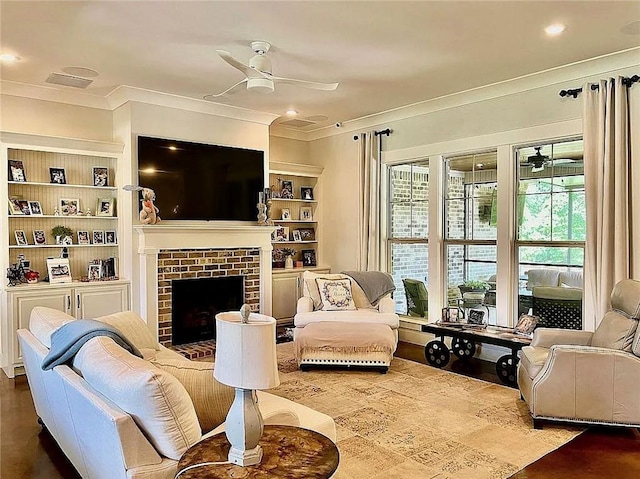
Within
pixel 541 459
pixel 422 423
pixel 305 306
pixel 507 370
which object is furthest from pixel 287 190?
pixel 541 459

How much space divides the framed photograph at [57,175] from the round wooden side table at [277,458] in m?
4.34

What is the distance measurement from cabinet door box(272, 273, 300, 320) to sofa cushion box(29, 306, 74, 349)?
3.70 meters

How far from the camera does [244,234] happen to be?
6137 millimetres

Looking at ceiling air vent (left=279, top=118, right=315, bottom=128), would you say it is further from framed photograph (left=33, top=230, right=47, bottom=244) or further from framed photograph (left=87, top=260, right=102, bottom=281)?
framed photograph (left=33, top=230, right=47, bottom=244)

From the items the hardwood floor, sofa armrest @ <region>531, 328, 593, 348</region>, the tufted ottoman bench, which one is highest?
sofa armrest @ <region>531, 328, 593, 348</region>

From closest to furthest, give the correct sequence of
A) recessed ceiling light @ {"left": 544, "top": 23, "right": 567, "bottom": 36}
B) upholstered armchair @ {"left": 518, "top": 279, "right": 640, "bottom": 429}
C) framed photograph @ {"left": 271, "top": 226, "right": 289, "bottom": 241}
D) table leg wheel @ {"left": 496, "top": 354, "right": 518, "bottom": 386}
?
upholstered armchair @ {"left": 518, "top": 279, "right": 640, "bottom": 429} < recessed ceiling light @ {"left": 544, "top": 23, "right": 567, "bottom": 36} < table leg wheel @ {"left": 496, "top": 354, "right": 518, "bottom": 386} < framed photograph @ {"left": 271, "top": 226, "right": 289, "bottom": 241}

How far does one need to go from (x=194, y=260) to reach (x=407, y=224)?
2.66 m

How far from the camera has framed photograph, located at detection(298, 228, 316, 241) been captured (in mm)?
7492

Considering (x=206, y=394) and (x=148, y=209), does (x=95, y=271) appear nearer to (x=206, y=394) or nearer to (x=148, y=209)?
(x=148, y=209)

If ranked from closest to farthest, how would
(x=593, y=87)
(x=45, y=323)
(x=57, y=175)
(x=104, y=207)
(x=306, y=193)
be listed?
(x=45, y=323)
(x=593, y=87)
(x=57, y=175)
(x=104, y=207)
(x=306, y=193)

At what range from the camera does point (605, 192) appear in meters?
4.32

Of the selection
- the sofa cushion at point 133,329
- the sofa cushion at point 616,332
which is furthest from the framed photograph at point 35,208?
the sofa cushion at point 616,332

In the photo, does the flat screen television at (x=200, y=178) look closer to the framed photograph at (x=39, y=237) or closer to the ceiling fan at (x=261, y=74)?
the framed photograph at (x=39, y=237)

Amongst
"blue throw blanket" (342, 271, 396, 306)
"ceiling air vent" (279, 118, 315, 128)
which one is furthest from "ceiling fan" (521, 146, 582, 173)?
"ceiling air vent" (279, 118, 315, 128)
